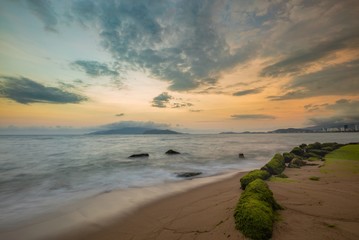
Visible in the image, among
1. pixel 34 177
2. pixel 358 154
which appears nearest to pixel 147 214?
pixel 34 177

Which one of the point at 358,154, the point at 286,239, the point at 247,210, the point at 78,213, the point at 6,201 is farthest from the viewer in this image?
the point at 358,154

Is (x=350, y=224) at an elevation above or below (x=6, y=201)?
above

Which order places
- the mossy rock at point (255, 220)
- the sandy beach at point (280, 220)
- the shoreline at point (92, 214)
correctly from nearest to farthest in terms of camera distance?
1. the mossy rock at point (255, 220)
2. the sandy beach at point (280, 220)
3. the shoreline at point (92, 214)

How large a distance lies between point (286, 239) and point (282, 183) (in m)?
4.73

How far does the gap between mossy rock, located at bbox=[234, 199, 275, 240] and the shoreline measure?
3.82m

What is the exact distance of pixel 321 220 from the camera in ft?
14.1

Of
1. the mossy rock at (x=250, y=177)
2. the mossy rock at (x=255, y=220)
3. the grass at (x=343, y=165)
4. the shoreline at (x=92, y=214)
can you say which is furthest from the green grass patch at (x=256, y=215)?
the grass at (x=343, y=165)

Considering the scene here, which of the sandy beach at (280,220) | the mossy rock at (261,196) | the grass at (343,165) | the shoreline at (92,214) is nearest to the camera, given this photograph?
the sandy beach at (280,220)

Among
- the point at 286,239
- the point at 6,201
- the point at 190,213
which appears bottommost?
the point at 6,201

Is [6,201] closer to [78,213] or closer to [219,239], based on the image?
[78,213]

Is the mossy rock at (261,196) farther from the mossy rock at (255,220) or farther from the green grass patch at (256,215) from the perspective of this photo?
the mossy rock at (255,220)

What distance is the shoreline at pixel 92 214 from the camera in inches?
218

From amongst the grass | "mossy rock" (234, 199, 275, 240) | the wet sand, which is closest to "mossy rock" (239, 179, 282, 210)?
the wet sand

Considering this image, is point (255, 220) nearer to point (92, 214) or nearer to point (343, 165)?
point (92, 214)
